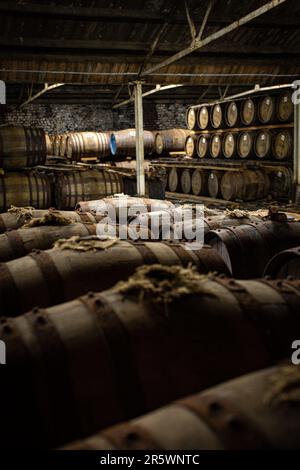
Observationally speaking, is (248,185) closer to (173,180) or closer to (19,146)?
(173,180)

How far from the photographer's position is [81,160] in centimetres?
1777

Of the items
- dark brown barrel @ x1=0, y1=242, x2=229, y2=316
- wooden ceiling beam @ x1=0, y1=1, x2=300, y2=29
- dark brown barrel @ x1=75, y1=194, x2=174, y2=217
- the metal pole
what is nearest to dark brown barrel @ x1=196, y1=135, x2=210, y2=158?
the metal pole

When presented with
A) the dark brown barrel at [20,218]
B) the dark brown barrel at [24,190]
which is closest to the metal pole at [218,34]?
the dark brown barrel at [24,190]

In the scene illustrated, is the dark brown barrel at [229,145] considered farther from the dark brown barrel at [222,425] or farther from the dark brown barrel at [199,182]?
the dark brown barrel at [222,425]

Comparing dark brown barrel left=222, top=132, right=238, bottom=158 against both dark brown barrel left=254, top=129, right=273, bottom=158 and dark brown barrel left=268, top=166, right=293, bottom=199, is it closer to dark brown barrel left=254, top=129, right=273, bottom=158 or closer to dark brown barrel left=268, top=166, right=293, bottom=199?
dark brown barrel left=254, top=129, right=273, bottom=158

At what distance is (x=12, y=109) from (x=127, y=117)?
545 centimetres

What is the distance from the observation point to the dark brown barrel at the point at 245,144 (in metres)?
13.4

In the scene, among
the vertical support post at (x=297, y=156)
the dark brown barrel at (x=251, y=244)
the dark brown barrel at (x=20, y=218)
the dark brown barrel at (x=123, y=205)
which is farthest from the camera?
the vertical support post at (x=297, y=156)

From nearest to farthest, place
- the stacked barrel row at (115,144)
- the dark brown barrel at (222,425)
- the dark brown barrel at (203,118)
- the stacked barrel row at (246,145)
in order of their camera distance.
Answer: the dark brown barrel at (222,425) < the stacked barrel row at (246,145) < the dark brown barrel at (203,118) < the stacked barrel row at (115,144)

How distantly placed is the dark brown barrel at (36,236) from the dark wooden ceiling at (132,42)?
6.58 m

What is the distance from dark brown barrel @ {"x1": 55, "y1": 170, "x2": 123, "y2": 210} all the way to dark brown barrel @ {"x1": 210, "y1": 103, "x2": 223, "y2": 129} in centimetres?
521

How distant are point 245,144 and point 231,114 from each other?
1.07 meters

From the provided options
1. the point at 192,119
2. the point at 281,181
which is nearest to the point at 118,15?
the point at 281,181

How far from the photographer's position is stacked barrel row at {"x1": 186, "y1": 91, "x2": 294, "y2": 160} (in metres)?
12.2
